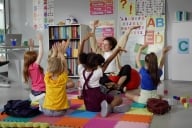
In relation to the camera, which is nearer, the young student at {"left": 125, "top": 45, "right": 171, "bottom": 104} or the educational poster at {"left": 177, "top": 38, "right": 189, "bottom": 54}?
the young student at {"left": 125, "top": 45, "right": 171, "bottom": 104}

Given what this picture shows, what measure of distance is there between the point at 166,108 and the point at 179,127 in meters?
0.50

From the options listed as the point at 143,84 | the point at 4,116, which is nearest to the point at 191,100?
the point at 143,84

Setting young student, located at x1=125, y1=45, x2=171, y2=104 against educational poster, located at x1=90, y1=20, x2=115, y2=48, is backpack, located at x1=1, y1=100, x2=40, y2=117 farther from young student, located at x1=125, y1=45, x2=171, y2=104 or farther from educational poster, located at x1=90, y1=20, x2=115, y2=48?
educational poster, located at x1=90, y1=20, x2=115, y2=48

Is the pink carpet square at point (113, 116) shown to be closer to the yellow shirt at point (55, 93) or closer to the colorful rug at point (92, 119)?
the colorful rug at point (92, 119)

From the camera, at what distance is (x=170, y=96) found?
401 cm

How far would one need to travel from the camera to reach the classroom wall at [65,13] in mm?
5676

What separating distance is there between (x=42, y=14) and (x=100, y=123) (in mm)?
4464

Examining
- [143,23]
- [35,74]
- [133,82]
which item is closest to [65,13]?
[143,23]

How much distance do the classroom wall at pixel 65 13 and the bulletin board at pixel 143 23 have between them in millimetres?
145

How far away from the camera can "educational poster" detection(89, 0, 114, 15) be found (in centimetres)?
607

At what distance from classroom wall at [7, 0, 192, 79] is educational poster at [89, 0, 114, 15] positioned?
0.09 meters

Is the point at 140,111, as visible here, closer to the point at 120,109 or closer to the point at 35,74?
the point at 120,109

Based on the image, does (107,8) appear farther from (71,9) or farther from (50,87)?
(50,87)

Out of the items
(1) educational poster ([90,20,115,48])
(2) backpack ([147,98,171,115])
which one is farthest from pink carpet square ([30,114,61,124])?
(1) educational poster ([90,20,115,48])
